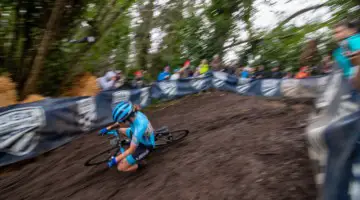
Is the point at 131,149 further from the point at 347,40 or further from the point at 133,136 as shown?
the point at 347,40

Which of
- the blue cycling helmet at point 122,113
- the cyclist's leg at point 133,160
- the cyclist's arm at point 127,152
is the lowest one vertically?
the cyclist's leg at point 133,160

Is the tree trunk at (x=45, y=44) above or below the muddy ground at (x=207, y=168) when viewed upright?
above

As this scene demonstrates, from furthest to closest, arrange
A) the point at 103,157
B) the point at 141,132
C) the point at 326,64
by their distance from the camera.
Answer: the point at 326,64 < the point at 103,157 < the point at 141,132

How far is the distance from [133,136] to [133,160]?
404 millimetres

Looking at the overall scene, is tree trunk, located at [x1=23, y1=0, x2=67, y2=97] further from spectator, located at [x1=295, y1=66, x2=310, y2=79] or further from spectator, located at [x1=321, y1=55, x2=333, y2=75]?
spectator, located at [x1=321, y1=55, x2=333, y2=75]

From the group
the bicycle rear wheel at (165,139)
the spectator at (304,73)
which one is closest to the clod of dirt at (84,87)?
the bicycle rear wheel at (165,139)

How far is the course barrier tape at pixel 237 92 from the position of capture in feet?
7.66

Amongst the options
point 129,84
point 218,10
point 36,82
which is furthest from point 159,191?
point 218,10

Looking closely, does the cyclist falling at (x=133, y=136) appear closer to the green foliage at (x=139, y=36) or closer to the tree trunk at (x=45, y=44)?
the tree trunk at (x=45, y=44)

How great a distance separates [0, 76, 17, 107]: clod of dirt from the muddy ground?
1.71 m

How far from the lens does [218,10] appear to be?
706 inches

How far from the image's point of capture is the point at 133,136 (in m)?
5.20

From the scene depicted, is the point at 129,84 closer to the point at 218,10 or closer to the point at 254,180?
the point at 218,10

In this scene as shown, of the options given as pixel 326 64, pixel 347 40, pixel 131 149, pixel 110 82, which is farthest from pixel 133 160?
pixel 326 64
